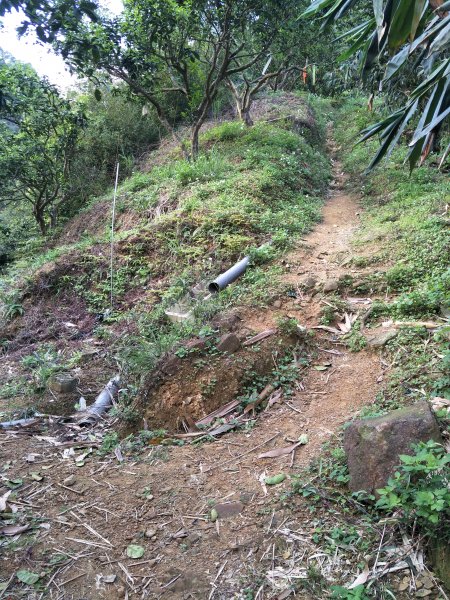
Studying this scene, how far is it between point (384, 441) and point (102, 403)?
123 inches

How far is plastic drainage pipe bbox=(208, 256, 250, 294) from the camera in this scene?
584 centimetres

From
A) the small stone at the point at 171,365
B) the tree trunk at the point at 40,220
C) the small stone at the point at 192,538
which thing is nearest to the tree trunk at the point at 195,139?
the tree trunk at the point at 40,220

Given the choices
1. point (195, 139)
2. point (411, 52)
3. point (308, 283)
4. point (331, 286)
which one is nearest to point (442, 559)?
point (411, 52)

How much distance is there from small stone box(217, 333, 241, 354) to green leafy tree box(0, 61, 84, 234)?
8.74 m

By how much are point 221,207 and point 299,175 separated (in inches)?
125

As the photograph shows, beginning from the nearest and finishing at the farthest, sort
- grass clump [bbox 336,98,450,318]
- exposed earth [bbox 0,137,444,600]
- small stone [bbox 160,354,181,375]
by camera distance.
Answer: exposed earth [bbox 0,137,444,600] → small stone [bbox 160,354,181,375] → grass clump [bbox 336,98,450,318]

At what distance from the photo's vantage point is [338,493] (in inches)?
103

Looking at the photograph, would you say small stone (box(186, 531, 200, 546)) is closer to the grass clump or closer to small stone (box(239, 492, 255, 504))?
small stone (box(239, 492, 255, 504))

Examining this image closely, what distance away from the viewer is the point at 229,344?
433 cm

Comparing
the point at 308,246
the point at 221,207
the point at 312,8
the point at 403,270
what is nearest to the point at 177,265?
the point at 221,207

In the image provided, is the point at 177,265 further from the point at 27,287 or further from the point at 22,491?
the point at 22,491

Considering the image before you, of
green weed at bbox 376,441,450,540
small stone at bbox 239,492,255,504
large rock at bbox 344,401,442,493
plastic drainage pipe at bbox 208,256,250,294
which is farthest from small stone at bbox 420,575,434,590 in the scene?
plastic drainage pipe at bbox 208,256,250,294

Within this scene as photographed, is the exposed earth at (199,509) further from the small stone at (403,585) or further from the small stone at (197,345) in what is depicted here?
the small stone at (197,345)

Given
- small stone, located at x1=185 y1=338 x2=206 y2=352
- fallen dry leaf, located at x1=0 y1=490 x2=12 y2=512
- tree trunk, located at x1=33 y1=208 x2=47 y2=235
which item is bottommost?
fallen dry leaf, located at x1=0 y1=490 x2=12 y2=512
